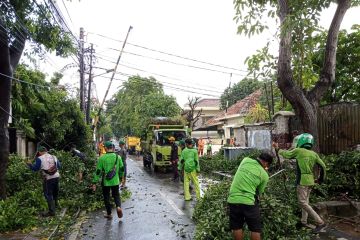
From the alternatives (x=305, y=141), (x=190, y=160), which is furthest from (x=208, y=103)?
(x=305, y=141)

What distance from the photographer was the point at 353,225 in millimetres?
8492

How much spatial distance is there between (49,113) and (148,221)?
11141 mm

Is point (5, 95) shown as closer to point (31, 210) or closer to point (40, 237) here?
point (31, 210)

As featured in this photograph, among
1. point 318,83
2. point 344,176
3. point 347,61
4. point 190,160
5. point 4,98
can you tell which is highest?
point 347,61

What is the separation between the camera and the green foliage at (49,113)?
1662cm

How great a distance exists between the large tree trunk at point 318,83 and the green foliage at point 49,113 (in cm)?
996

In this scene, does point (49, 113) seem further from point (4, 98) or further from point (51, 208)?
point (51, 208)

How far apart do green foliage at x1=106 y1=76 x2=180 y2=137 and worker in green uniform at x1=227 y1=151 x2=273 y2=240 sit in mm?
32025

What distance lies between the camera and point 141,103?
42656 mm

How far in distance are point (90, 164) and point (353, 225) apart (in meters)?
9.45

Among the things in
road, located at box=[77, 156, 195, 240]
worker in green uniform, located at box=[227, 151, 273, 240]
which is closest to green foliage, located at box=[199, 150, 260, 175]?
road, located at box=[77, 156, 195, 240]

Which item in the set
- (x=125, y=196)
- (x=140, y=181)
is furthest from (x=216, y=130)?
(x=125, y=196)

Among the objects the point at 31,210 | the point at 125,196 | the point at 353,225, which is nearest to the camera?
the point at 353,225

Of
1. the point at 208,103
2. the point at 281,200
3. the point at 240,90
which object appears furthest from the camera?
the point at 208,103
